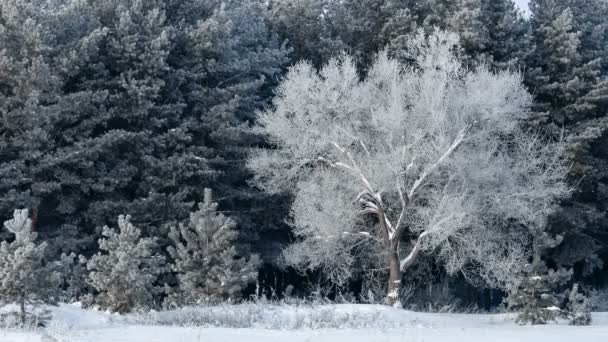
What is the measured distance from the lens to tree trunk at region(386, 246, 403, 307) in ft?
79.7

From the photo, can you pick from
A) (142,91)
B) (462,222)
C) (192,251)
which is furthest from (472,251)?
(142,91)

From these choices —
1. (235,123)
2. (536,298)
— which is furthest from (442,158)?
(235,123)

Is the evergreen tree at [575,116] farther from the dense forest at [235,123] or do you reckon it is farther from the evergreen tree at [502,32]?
the evergreen tree at [502,32]

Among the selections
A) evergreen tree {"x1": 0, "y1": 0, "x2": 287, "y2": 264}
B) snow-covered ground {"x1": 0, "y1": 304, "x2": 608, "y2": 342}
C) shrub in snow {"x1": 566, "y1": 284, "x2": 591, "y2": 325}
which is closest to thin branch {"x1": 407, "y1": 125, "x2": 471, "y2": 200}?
snow-covered ground {"x1": 0, "y1": 304, "x2": 608, "y2": 342}

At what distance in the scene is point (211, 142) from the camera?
2886 cm

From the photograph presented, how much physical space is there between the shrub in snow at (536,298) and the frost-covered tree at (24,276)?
1116 centimetres

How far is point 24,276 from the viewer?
14.0 metres

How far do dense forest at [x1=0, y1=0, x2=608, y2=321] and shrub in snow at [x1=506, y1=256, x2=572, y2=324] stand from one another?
0.09 metres

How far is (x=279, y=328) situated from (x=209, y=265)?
6.01 metres

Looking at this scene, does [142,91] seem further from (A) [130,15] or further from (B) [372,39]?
(B) [372,39]

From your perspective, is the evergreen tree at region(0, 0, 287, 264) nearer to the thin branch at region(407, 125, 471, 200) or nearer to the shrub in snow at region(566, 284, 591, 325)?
the thin branch at region(407, 125, 471, 200)

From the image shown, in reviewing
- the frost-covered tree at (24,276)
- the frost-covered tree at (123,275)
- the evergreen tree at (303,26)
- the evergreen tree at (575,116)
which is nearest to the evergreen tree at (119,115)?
the evergreen tree at (303,26)

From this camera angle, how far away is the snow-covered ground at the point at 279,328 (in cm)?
1139

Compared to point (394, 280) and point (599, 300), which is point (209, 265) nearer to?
point (394, 280)
